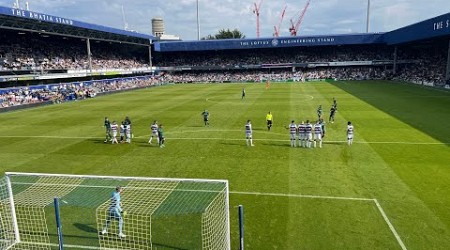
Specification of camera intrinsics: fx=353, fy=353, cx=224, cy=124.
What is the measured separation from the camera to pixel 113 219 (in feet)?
37.9

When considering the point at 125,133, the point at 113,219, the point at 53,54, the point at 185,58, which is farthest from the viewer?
the point at 185,58

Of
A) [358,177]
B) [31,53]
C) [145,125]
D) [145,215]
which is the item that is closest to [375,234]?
[358,177]

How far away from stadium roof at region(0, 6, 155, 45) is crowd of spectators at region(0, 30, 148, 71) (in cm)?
493

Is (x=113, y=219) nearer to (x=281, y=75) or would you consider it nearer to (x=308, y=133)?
→ (x=308, y=133)

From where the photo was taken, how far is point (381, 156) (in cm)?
1912

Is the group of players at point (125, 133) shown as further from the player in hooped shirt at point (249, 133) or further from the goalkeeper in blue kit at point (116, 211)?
the goalkeeper in blue kit at point (116, 211)

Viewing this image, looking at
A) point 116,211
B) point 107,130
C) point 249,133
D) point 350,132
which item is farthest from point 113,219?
point 350,132

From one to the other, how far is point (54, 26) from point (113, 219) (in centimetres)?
5477

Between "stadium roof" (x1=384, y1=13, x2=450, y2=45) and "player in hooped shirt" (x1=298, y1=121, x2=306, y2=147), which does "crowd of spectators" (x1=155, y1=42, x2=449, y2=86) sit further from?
"player in hooped shirt" (x1=298, y1=121, x2=306, y2=147)

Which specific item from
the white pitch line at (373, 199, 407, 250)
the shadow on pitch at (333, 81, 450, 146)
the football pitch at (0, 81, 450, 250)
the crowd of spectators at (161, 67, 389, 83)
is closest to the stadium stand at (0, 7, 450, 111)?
the crowd of spectators at (161, 67, 389, 83)

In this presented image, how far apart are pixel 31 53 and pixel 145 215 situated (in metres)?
57.8

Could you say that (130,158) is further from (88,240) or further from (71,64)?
(71,64)

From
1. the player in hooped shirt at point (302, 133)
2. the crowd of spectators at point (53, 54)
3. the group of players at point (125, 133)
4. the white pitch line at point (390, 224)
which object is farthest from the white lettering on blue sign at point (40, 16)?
the white pitch line at point (390, 224)

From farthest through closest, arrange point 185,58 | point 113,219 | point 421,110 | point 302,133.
Answer: point 185,58, point 421,110, point 302,133, point 113,219
